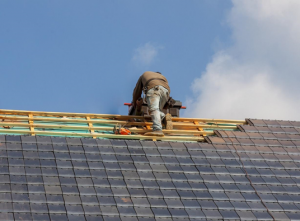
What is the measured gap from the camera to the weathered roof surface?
14.0 m

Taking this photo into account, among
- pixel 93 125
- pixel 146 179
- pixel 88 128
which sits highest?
pixel 93 125

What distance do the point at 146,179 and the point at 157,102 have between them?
3.26m

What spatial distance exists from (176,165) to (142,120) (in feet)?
9.45

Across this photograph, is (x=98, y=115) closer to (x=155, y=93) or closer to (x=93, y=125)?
(x=93, y=125)

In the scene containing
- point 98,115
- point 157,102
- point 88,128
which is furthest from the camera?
point 98,115

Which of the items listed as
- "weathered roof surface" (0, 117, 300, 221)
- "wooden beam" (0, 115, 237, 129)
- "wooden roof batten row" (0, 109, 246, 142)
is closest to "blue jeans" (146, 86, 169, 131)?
"wooden roof batten row" (0, 109, 246, 142)

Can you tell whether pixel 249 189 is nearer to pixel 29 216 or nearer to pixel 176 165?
pixel 176 165

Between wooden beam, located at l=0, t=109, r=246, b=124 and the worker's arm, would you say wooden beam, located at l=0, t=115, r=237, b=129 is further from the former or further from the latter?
the worker's arm

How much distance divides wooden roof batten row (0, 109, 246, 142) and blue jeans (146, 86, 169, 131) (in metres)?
0.39

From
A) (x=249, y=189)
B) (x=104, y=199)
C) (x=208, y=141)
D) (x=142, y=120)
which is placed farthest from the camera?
(x=142, y=120)

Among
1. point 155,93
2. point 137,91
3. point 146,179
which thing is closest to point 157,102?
point 155,93

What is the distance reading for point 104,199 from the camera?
47.1 feet

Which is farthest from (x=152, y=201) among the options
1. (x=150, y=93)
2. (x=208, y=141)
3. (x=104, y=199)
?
(x=150, y=93)

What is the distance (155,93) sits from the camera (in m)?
18.2
